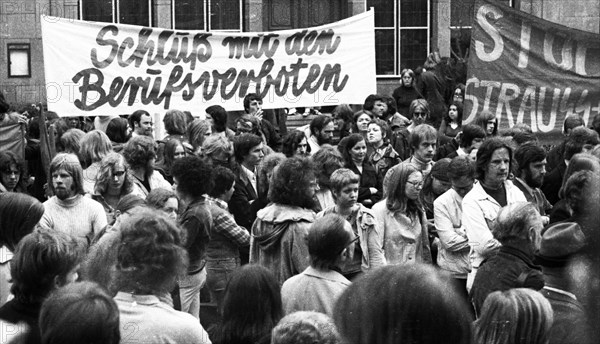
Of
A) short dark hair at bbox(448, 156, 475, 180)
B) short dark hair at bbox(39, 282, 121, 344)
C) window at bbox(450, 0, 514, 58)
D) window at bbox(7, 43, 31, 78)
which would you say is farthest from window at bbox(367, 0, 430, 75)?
short dark hair at bbox(39, 282, 121, 344)

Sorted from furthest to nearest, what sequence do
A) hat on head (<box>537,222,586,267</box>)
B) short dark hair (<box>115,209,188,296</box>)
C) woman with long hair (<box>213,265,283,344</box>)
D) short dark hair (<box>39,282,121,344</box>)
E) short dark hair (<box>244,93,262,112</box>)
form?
1. short dark hair (<box>244,93,262,112</box>)
2. woman with long hair (<box>213,265,283,344</box>)
3. short dark hair (<box>115,209,188,296</box>)
4. hat on head (<box>537,222,586,267</box>)
5. short dark hair (<box>39,282,121,344</box>)

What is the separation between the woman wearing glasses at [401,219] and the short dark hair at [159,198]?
1572 mm

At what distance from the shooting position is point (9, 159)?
939 cm

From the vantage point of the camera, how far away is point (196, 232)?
24.0 feet

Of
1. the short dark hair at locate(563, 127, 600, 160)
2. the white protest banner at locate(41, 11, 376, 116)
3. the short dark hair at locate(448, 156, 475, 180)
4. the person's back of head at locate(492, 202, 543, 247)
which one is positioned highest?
the white protest banner at locate(41, 11, 376, 116)

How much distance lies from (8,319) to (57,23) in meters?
8.94

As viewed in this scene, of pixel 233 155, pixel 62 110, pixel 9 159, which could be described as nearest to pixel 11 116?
pixel 62 110

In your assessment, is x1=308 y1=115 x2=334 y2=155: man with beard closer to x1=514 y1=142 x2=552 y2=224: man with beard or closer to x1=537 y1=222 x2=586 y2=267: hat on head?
x1=514 y1=142 x2=552 y2=224: man with beard

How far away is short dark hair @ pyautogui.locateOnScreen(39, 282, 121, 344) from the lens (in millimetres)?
3494

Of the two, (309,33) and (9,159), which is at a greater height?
(309,33)

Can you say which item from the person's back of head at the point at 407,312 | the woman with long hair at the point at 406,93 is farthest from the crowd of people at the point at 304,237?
the woman with long hair at the point at 406,93

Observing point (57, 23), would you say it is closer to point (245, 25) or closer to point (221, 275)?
point (221, 275)

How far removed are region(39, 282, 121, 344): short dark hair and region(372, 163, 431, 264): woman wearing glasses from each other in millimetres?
4567

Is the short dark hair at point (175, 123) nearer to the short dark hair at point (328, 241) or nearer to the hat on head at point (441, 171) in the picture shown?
the hat on head at point (441, 171)
